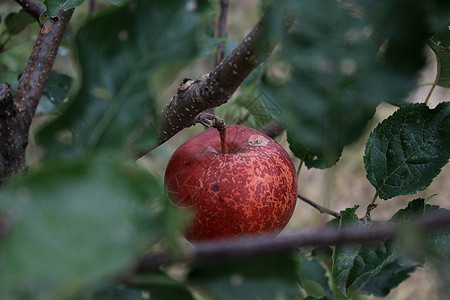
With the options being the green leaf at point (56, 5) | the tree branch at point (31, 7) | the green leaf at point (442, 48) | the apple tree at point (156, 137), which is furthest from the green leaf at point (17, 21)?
the green leaf at point (442, 48)

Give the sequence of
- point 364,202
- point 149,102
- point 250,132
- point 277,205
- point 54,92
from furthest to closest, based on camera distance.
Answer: point 364,202, point 54,92, point 250,132, point 277,205, point 149,102

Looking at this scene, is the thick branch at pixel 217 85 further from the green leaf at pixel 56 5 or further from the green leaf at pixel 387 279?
the green leaf at pixel 387 279

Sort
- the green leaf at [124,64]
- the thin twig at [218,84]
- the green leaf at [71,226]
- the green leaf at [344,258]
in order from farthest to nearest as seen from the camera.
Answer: the green leaf at [344,258]
the thin twig at [218,84]
the green leaf at [124,64]
the green leaf at [71,226]

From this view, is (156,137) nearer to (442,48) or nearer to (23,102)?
(23,102)

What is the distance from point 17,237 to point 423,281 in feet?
7.60

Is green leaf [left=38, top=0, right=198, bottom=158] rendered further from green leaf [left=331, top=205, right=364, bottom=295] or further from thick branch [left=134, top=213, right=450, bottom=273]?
green leaf [left=331, top=205, right=364, bottom=295]

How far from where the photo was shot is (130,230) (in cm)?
24

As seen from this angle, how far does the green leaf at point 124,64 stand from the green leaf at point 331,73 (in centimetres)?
8

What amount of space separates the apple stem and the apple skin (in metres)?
0.01

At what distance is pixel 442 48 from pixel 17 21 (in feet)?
2.31

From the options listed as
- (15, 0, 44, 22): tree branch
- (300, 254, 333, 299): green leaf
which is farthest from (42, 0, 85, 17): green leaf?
(300, 254, 333, 299): green leaf

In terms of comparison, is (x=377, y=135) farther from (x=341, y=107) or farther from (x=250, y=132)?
(x=341, y=107)

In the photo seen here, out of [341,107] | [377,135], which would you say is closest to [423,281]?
[377,135]

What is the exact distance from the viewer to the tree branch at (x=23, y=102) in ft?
1.75
